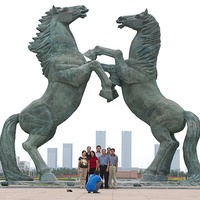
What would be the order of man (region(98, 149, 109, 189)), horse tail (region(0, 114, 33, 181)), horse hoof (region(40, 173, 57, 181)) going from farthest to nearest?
horse tail (region(0, 114, 33, 181)), horse hoof (region(40, 173, 57, 181)), man (region(98, 149, 109, 189))

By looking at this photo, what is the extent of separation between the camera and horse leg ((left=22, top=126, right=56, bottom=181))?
14477 mm

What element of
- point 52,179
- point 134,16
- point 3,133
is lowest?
point 52,179

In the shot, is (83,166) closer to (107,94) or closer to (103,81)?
(107,94)

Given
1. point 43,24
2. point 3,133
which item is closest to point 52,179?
point 3,133

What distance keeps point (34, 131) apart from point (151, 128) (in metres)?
3.17

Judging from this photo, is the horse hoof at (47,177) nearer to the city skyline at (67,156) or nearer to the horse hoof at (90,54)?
the horse hoof at (90,54)

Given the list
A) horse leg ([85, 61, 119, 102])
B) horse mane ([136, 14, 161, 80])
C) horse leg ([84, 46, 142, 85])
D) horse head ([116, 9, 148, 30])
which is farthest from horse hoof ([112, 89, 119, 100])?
horse head ([116, 9, 148, 30])

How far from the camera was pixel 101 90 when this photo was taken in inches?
578

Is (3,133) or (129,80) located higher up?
(129,80)

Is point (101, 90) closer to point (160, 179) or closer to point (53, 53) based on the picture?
point (53, 53)

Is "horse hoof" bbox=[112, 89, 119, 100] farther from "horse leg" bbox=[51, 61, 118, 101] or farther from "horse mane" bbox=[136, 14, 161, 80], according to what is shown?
"horse mane" bbox=[136, 14, 161, 80]

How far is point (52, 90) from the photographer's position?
1495cm

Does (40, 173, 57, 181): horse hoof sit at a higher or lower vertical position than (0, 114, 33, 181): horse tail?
lower

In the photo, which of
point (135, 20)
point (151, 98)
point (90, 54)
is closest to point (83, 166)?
point (151, 98)
